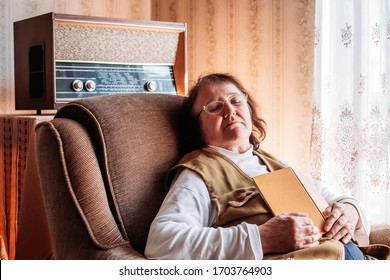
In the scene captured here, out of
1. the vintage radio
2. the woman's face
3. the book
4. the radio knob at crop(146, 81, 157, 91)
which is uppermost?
the vintage radio

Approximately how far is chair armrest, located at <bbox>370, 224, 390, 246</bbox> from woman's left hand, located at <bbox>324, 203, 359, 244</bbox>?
0.42ft

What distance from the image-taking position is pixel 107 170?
150 cm

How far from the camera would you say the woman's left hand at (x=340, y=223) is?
1.52 m

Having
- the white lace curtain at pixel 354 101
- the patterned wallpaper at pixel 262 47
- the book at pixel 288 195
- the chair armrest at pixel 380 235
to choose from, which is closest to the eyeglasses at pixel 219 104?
the book at pixel 288 195

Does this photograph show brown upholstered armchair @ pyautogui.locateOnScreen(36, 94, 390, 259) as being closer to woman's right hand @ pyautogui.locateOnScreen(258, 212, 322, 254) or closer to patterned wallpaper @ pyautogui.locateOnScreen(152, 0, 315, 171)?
woman's right hand @ pyautogui.locateOnScreen(258, 212, 322, 254)

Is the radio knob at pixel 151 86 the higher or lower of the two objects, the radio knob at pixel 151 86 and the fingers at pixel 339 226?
the higher

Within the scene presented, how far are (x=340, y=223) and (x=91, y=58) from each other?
1.34 metres

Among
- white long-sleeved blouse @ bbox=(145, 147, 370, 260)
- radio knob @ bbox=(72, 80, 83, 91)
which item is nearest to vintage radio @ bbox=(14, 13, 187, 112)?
radio knob @ bbox=(72, 80, 83, 91)

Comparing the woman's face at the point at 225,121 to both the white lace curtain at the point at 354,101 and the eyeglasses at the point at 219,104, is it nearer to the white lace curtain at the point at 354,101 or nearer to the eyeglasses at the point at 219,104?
the eyeglasses at the point at 219,104

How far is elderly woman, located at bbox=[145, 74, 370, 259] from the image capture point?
1.38 m

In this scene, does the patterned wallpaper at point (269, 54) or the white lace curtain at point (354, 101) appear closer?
the white lace curtain at point (354, 101)

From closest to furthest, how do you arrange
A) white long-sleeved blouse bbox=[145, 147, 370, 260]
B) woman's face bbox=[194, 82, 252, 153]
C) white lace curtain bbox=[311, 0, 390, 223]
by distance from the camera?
white long-sleeved blouse bbox=[145, 147, 370, 260] < woman's face bbox=[194, 82, 252, 153] < white lace curtain bbox=[311, 0, 390, 223]

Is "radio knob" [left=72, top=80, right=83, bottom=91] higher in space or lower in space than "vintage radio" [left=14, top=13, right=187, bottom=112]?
lower
